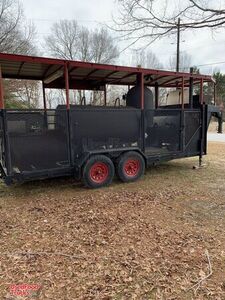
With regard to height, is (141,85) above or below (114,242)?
above

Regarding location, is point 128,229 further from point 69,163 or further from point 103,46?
point 103,46

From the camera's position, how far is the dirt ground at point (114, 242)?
2318 millimetres

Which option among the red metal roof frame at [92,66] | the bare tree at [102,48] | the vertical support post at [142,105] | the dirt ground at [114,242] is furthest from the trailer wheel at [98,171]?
the bare tree at [102,48]

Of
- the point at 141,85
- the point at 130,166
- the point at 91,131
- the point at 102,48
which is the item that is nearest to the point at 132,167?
the point at 130,166

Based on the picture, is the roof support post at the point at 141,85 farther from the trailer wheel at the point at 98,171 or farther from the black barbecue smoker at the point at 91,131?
the trailer wheel at the point at 98,171

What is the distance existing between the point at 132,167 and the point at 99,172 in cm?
83

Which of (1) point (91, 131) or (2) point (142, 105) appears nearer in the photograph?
(1) point (91, 131)

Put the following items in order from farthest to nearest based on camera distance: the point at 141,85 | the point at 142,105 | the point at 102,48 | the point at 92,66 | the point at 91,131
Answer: the point at 102,48 → the point at 142,105 → the point at 141,85 → the point at 91,131 → the point at 92,66

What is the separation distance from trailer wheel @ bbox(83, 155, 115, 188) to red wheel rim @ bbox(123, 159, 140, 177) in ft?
1.35

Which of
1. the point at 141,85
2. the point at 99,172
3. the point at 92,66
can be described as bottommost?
the point at 99,172

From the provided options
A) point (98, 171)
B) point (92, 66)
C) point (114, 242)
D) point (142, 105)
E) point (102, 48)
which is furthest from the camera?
point (102, 48)

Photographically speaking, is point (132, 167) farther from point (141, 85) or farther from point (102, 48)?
point (102, 48)

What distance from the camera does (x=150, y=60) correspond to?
28.3 metres

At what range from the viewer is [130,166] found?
18.7 ft
